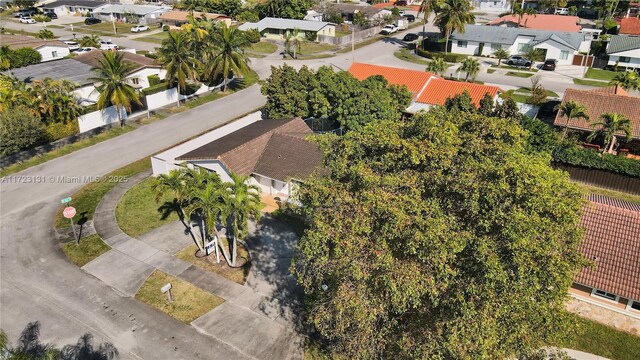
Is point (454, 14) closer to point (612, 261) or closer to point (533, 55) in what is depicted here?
point (533, 55)

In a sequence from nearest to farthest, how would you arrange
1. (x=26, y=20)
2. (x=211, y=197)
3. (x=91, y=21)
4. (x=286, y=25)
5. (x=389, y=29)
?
(x=211, y=197) < (x=286, y=25) < (x=389, y=29) < (x=91, y=21) < (x=26, y=20)

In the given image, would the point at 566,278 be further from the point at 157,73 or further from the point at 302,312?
the point at 157,73

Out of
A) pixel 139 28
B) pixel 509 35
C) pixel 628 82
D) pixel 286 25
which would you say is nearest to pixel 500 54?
pixel 509 35

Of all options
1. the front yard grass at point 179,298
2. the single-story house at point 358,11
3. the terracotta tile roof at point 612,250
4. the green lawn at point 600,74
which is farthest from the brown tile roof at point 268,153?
the single-story house at point 358,11

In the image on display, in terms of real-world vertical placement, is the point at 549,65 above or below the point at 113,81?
below

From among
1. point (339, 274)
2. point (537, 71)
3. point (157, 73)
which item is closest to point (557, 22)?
point (537, 71)

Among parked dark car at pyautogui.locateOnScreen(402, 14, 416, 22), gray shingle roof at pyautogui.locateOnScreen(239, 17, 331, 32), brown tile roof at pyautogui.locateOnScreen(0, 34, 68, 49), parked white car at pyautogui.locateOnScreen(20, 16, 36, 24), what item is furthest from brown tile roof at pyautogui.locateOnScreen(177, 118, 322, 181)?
parked white car at pyautogui.locateOnScreen(20, 16, 36, 24)

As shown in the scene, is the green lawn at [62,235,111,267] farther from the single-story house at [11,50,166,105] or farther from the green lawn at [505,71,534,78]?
the green lawn at [505,71,534,78]

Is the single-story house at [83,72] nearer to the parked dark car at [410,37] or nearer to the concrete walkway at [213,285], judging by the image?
the concrete walkway at [213,285]
